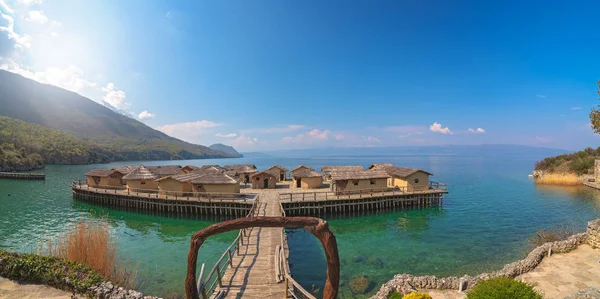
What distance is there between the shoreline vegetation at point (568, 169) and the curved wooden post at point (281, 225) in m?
69.9

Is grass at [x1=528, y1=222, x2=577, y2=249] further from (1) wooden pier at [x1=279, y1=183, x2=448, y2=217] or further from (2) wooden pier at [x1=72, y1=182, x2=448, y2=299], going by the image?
(2) wooden pier at [x1=72, y1=182, x2=448, y2=299]

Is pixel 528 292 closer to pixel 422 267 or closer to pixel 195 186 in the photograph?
pixel 422 267

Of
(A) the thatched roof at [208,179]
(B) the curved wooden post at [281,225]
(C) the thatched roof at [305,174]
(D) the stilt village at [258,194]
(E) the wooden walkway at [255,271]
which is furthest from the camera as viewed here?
(C) the thatched roof at [305,174]

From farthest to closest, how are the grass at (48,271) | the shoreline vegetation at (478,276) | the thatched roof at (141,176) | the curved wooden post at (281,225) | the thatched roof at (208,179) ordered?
the thatched roof at (141,176) < the thatched roof at (208,179) < the shoreline vegetation at (478,276) < the grass at (48,271) < the curved wooden post at (281,225)

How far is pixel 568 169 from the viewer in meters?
56.4

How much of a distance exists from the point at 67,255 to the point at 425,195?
3763cm

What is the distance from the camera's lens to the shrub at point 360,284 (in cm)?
1455

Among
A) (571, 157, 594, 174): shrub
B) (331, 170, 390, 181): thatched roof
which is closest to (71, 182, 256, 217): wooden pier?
(331, 170, 390, 181): thatched roof

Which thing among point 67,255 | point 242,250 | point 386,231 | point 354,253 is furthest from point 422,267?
point 67,255

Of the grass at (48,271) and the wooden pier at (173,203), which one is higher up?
the grass at (48,271)

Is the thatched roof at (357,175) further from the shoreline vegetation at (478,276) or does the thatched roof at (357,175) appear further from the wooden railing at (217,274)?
the shoreline vegetation at (478,276)

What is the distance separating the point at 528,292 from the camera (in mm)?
7512

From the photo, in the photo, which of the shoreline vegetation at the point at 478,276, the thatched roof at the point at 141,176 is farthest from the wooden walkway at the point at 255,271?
the thatched roof at the point at 141,176

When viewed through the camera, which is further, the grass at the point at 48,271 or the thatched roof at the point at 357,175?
the thatched roof at the point at 357,175
